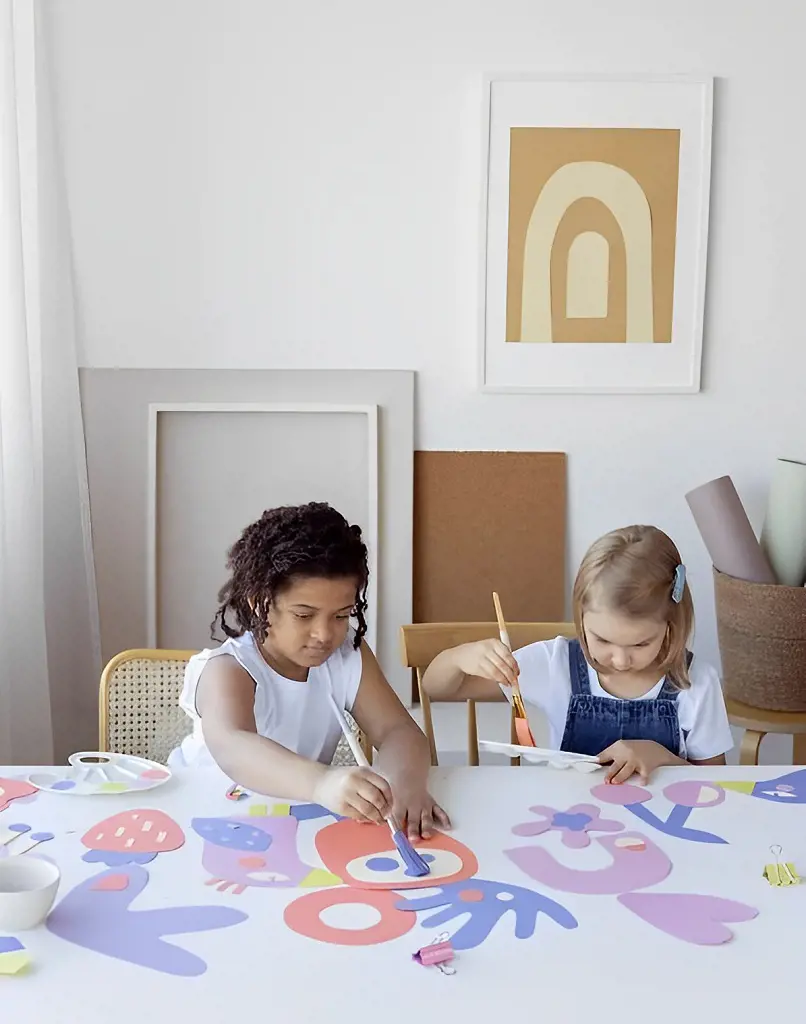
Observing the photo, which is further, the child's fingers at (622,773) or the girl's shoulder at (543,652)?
the girl's shoulder at (543,652)

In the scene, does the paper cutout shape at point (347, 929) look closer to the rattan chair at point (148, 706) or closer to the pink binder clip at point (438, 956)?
the pink binder clip at point (438, 956)

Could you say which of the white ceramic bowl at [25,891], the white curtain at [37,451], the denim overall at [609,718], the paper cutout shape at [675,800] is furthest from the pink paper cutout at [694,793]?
the white curtain at [37,451]

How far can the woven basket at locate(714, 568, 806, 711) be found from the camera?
1.99 m

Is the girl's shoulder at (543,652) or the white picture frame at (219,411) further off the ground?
the white picture frame at (219,411)

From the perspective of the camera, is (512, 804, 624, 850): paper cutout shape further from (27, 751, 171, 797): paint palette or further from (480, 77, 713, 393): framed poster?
(480, 77, 713, 393): framed poster

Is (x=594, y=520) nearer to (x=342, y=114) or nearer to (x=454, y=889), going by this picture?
(x=342, y=114)

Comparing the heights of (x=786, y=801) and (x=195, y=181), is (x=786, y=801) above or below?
below

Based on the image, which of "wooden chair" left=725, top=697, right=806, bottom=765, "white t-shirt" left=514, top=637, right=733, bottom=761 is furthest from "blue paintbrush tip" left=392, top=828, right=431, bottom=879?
"wooden chair" left=725, top=697, right=806, bottom=765

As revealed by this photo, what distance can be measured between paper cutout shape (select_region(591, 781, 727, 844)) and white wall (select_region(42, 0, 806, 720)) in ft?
3.31

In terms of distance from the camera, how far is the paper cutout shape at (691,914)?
1011mm

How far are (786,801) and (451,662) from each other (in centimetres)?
51

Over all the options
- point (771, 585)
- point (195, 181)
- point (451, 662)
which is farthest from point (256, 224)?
point (771, 585)

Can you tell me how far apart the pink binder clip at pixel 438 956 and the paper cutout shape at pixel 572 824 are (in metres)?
0.28

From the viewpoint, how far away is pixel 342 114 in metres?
2.22
